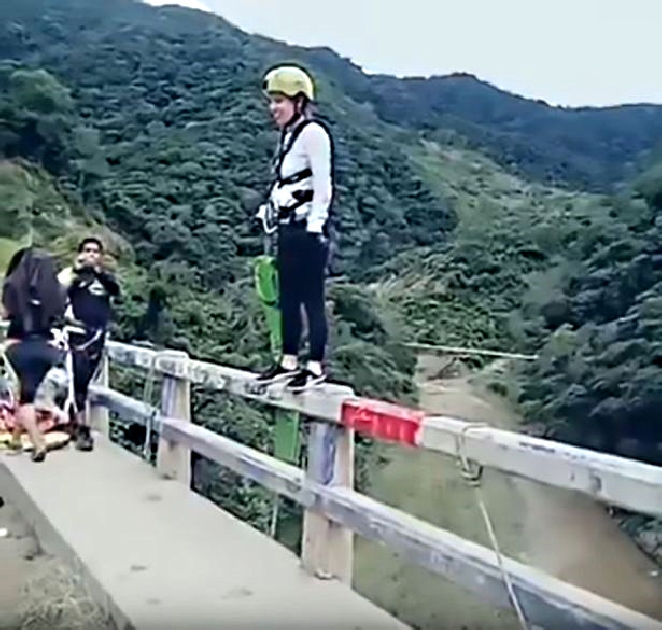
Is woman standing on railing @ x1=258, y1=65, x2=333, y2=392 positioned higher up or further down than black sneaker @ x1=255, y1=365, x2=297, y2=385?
higher up

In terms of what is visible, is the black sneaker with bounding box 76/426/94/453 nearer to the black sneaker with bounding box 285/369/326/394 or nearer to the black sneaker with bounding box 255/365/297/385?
the black sneaker with bounding box 255/365/297/385

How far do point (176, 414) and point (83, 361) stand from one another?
1.45m

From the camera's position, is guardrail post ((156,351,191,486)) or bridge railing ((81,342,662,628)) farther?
guardrail post ((156,351,191,486))

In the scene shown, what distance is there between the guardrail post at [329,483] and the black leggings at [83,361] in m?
3.89

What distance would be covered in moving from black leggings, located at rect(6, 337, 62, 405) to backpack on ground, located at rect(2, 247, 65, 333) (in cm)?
10

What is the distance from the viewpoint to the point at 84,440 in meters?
9.05

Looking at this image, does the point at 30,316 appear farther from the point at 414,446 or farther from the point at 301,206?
the point at 414,446

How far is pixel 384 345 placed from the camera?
36312mm

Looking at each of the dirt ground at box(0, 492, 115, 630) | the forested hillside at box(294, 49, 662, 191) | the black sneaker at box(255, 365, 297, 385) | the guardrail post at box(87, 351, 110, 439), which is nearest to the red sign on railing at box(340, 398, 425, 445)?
the black sneaker at box(255, 365, 297, 385)

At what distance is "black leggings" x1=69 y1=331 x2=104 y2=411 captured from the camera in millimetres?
8702

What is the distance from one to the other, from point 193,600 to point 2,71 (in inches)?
2114

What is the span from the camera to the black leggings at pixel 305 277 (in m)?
5.40

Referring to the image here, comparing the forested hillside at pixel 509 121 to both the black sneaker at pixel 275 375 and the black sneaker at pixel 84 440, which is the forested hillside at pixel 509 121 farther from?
the black sneaker at pixel 275 375

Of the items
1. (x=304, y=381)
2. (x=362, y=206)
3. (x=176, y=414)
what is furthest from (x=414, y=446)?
(x=362, y=206)
